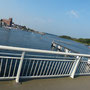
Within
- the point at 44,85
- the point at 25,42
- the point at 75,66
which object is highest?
the point at 75,66

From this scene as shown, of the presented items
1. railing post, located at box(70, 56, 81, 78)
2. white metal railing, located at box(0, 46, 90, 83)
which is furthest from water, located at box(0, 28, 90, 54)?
railing post, located at box(70, 56, 81, 78)

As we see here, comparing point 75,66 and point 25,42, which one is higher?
point 75,66

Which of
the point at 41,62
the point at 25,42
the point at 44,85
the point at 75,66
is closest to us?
the point at 44,85

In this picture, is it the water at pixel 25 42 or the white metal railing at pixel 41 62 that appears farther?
the water at pixel 25 42

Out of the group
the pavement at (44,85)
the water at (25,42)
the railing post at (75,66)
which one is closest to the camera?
the pavement at (44,85)

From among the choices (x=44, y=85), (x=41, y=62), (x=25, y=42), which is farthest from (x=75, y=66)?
(x=25, y=42)

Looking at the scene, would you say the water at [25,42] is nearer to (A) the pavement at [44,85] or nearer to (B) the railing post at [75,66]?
(B) the railing post at [75,66]

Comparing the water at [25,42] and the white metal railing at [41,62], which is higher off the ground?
the white metal railing at [41,62]

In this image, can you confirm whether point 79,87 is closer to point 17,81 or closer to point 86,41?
point 17,81

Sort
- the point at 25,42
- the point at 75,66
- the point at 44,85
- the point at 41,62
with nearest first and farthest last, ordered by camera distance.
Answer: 1. the point at 44,85
2. the point at 41,62
3. the point at 75,66
4. the point at 25,42

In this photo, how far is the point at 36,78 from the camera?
348 centimetres

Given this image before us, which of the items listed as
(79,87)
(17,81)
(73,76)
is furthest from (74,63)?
(17,81)

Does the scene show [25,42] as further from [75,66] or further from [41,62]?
[41,62]

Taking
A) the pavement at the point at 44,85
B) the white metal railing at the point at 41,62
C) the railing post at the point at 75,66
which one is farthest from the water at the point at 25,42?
the pavement at the point at 44,85
